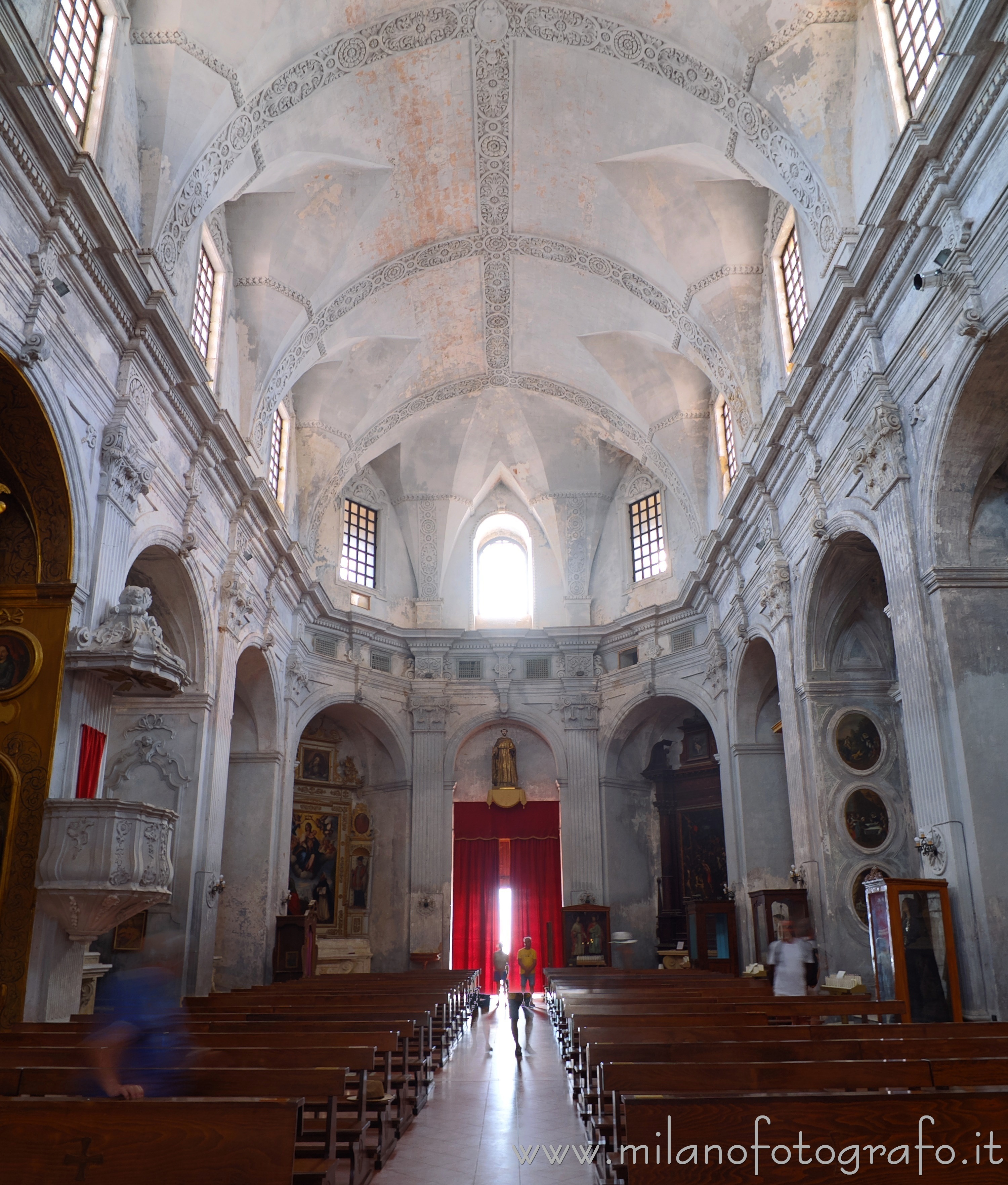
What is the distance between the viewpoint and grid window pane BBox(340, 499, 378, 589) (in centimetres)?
2438

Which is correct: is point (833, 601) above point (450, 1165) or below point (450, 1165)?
above

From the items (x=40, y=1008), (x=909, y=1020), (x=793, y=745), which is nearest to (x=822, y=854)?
(x=793, y=745)

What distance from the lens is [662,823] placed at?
933 inches

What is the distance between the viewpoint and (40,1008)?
9.12 meters

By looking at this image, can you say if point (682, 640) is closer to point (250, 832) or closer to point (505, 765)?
point (505, 765)

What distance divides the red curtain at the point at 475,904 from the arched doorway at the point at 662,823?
3.55 m

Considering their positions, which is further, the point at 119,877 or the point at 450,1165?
the point at 119,877

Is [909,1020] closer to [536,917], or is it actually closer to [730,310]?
[730,310]

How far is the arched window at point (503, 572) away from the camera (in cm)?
2583

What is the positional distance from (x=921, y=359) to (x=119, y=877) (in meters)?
9.91

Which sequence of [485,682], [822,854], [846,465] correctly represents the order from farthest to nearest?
[485,682]
[822,854]
[846,465]

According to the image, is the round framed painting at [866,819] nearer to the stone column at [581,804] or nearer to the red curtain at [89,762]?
the stone column at [581,804]

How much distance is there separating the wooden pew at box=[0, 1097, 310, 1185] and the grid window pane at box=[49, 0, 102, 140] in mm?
10290

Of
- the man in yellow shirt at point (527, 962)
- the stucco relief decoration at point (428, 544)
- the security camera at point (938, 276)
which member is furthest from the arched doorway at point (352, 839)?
the security camera at point (938, 276)
